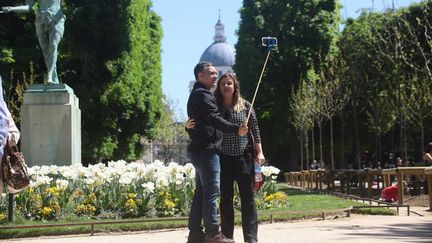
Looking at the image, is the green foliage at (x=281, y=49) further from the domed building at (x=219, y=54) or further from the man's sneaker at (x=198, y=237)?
the domed building at (x=219, y=54)

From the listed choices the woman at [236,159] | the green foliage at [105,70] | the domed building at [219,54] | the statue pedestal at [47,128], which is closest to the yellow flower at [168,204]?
the statue pedestal at [47,128]

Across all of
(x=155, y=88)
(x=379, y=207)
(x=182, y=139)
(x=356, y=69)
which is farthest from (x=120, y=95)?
(x=182, y=139)

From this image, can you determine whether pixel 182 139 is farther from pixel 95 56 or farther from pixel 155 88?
pixel 95 56

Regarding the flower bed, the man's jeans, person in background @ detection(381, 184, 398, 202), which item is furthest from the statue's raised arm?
person in background @ detection(381, 184, 398, 202)

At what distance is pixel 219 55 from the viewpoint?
15725 cm

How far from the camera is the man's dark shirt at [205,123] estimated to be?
6734 millimetres

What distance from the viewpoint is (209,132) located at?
22.5 feet

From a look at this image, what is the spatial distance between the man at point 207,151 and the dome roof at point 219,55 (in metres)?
148

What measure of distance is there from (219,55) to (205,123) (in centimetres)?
15113

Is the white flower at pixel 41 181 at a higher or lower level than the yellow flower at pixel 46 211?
higher

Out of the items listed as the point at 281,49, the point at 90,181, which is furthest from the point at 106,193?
the point at 281,49

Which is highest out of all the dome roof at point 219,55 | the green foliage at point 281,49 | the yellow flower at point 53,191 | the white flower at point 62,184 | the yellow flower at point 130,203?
the dome roof at point 219,55

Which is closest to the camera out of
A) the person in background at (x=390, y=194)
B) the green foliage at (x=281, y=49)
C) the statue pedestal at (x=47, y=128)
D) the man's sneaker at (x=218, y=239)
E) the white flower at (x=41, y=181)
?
the man's sneaker at (x=218, y=239)

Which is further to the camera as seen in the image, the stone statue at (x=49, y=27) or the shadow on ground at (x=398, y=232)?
the stone statue at (x=49, y=27)
